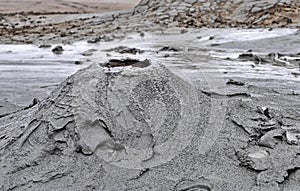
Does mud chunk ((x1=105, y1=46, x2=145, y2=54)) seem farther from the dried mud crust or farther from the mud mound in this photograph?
the mud mound

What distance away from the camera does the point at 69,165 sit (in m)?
2.39

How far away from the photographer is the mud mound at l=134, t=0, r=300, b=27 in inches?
412

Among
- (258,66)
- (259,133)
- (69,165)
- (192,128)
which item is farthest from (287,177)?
(258,66)

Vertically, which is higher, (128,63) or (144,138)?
(128,63)

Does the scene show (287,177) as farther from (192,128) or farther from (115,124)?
(115,124)

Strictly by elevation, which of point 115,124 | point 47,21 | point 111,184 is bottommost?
point 47,21

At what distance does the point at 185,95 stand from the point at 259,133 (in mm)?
511

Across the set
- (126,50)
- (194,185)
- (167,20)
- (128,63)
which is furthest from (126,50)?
(194,185)

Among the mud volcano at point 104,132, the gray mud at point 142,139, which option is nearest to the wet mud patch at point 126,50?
the gray mud at point 142,139

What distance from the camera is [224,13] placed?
11.5m

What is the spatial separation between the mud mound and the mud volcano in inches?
304

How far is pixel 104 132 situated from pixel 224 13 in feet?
31.2

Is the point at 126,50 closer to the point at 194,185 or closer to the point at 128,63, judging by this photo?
the point at 128,63

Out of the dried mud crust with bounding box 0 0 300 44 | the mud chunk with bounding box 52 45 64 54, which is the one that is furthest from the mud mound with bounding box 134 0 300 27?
the mud chunk with bounding box 52 45 64 54
